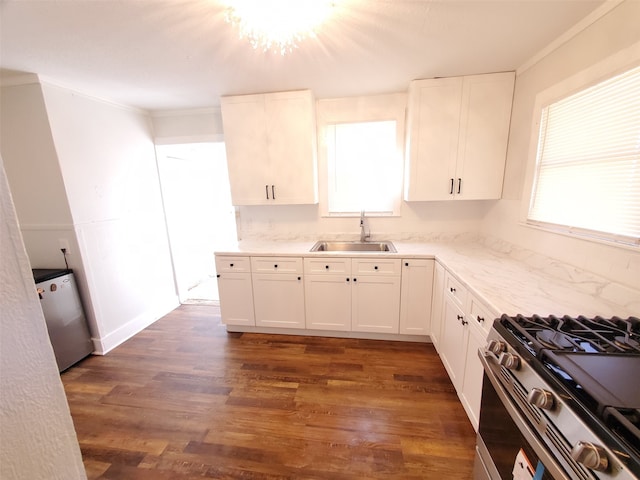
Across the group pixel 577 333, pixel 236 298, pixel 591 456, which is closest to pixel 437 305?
pixel 577 333

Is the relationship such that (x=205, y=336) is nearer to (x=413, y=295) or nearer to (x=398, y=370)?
(x=398, y=370)

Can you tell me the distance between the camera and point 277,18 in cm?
140

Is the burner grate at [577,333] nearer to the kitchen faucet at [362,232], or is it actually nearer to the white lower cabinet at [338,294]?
the white lower cabinet at [338,294]

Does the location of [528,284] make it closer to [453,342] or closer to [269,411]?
[453,342]

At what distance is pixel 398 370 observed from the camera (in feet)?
7.27

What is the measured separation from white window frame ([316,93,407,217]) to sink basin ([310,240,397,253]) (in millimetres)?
363

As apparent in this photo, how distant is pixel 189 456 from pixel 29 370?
156 cm

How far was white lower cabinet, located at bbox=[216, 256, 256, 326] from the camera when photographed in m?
2.70

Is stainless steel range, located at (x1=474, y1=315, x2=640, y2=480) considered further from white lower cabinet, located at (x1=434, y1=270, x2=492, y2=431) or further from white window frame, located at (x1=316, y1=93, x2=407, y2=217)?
white window frame, located at (x1=316, y1=93, x2=407, y2=217)

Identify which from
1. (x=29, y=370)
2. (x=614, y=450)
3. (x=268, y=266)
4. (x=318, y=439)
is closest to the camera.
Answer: (x=29, y=370)

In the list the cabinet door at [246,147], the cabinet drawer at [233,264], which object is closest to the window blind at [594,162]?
the cabinet door at [246,147]

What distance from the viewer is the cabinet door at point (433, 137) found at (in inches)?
92.7

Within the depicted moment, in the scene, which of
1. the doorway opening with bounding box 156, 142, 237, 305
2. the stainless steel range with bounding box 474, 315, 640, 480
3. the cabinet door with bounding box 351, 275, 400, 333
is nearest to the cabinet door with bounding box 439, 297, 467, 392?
the cabinet door with bounding box 351, 275, 400, 333

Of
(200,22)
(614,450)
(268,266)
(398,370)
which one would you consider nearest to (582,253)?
(614,450)
